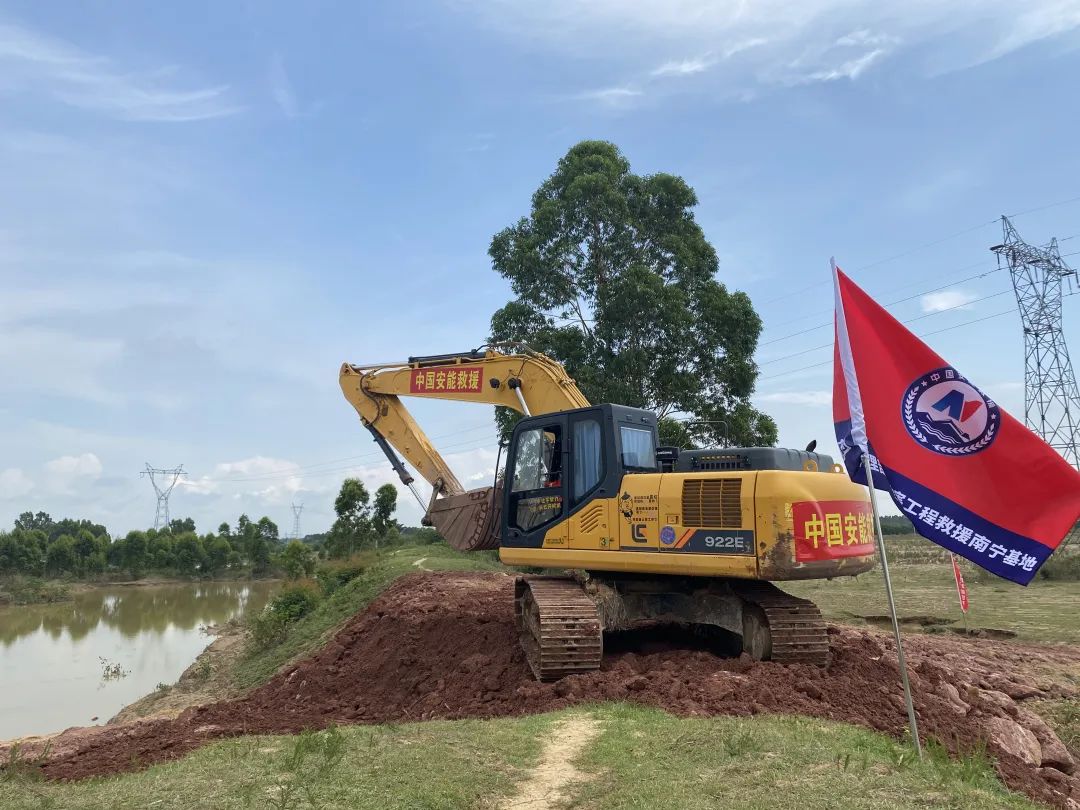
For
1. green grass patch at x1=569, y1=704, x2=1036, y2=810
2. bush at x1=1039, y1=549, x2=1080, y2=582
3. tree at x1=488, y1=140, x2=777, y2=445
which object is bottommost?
bush at x1=1039, y1=549, x2=1080, y2=582

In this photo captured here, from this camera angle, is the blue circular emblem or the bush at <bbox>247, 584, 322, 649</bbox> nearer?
the blue circular emblem

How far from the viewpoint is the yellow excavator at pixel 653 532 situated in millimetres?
8156

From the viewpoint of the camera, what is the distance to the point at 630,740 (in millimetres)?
6293

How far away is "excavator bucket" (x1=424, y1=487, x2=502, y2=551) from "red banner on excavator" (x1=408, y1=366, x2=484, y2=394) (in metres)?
1.81

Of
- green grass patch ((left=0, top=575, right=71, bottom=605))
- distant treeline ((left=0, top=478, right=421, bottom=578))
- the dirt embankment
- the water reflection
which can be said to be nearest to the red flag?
the dirt embankment

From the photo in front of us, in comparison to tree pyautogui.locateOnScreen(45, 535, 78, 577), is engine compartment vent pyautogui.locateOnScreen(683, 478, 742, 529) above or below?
above

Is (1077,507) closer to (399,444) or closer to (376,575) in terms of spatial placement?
(399,444)

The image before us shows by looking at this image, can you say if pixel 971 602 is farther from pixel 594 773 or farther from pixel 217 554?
pixel 217 554

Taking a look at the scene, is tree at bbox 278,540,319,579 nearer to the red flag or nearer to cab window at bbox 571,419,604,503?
cab window at bbox 571,419,604,503

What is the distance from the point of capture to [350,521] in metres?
34.0

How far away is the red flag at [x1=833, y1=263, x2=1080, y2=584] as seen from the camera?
18.4ft

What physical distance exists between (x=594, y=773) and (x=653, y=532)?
3491 mm

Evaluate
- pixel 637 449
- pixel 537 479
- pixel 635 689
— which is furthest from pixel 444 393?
pixel 635 689

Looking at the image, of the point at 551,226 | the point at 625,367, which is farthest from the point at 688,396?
the point at 551,226
